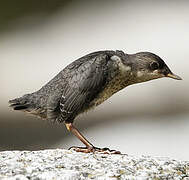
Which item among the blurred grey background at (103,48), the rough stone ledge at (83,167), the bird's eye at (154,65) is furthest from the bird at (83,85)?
the blurred grey background at (103,48)

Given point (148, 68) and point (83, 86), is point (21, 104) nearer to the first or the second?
point (83, 86)

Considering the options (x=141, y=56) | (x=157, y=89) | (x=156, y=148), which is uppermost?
(x=141, y=56)

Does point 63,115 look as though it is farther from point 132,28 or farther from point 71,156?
point 132,28

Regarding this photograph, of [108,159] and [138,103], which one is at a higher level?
[108,159]

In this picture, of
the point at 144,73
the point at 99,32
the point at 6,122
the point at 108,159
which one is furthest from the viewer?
the point at 99,32

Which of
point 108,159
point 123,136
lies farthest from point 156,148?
point 108,159

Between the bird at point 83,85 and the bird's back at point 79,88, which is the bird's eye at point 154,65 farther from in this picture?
the bird's back at point 79,88


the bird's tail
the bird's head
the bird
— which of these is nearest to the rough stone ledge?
the bird

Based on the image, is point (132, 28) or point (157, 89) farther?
point (132, 28)
